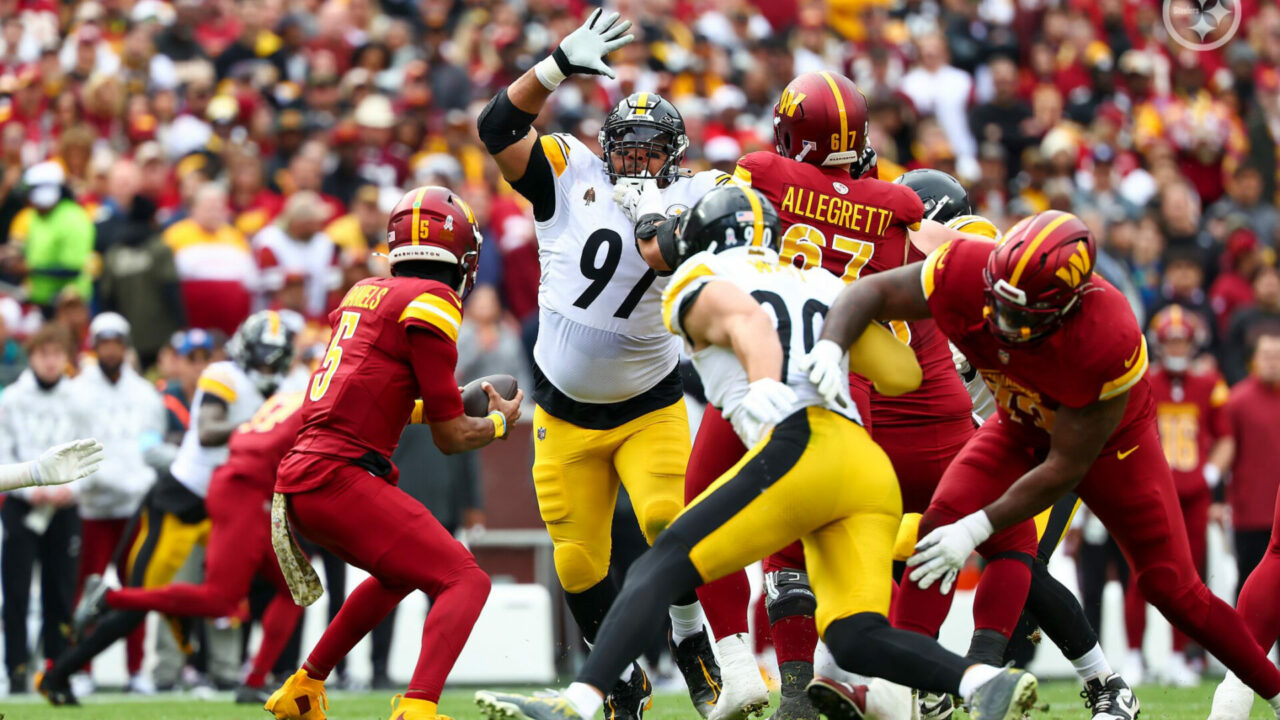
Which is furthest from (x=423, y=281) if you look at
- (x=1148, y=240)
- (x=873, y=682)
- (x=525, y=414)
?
(x=1148, y=240)

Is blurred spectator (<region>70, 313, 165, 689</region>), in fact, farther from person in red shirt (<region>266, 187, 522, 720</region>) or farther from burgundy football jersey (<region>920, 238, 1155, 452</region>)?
burgundy football jersey (<region>920, 238, 1155, 452</region>)

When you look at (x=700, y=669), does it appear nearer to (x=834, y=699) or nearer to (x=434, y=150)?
(x=834, y=699)

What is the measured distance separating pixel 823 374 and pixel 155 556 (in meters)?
6.03

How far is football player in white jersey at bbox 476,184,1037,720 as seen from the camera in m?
4.81

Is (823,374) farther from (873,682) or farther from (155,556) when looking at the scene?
(155,556)

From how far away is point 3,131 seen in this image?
12586 mm

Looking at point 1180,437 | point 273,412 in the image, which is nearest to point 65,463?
point 273,412

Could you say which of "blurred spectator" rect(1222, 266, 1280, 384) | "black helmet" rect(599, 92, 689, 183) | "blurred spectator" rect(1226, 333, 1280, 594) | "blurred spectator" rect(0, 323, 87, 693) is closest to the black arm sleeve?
"black helmet" rect(599, 92, 689, 183)

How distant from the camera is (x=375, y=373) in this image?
586cm

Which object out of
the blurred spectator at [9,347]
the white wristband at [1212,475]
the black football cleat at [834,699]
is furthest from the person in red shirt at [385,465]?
the white wristband at [1212,475]

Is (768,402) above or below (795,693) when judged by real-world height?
above

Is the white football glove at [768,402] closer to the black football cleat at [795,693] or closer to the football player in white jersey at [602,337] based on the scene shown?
the black football cleat at [795,693]

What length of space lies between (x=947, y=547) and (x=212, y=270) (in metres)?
7.71

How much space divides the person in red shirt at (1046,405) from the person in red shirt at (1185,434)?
4768 mm
